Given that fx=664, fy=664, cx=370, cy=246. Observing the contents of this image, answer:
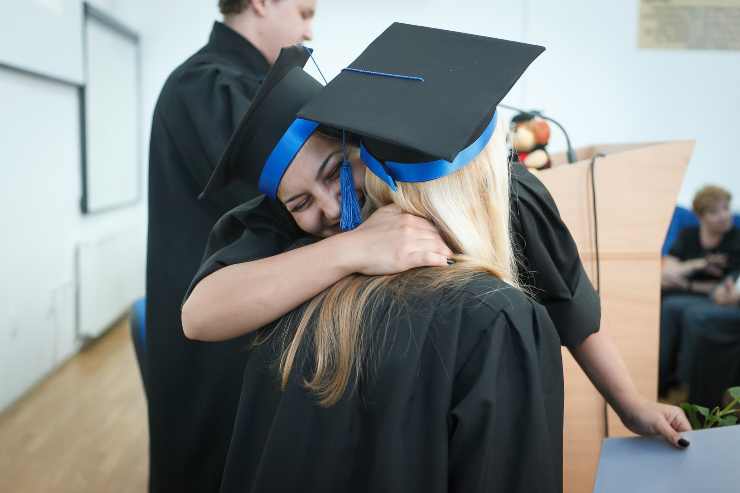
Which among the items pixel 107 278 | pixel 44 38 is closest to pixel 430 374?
pixel 44 38

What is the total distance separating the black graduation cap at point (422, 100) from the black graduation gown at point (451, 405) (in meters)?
0.20

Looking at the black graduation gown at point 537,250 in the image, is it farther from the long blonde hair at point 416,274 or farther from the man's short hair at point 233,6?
the man's short hair at point 233,6

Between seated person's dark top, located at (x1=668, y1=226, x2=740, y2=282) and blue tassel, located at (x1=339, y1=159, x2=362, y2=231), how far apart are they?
10.9 ft

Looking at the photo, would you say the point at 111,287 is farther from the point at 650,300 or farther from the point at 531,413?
the point at 531,413

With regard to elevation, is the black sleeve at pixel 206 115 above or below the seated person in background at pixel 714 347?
above

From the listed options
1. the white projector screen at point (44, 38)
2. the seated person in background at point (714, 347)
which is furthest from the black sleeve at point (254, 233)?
the seated person in background at point (714, 347)

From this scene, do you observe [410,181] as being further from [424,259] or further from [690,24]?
[690,24]

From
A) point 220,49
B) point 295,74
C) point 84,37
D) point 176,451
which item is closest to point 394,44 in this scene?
point 295,74

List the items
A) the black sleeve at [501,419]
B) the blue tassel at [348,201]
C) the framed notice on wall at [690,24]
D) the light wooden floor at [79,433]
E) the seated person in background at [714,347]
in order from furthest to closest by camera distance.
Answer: the framed notice on wall at [690,24] < the seated person in background at [714,347] < the light wooden floor at [79,433] < the blue tassel at [348,201] < the black sleeve at [501,419]

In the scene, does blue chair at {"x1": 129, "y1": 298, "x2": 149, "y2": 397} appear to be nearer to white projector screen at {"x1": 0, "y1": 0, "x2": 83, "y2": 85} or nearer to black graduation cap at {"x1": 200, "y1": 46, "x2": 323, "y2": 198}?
black graduation cap at {"x1": 200, "y1": 46, "x2": 323, "y2": 198}

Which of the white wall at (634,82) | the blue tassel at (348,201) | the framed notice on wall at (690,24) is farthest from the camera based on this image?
the white wall at (634,82)

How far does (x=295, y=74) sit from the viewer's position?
1153mm

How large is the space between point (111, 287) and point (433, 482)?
4460 millimetres

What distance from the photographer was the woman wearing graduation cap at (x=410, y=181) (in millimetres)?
953
